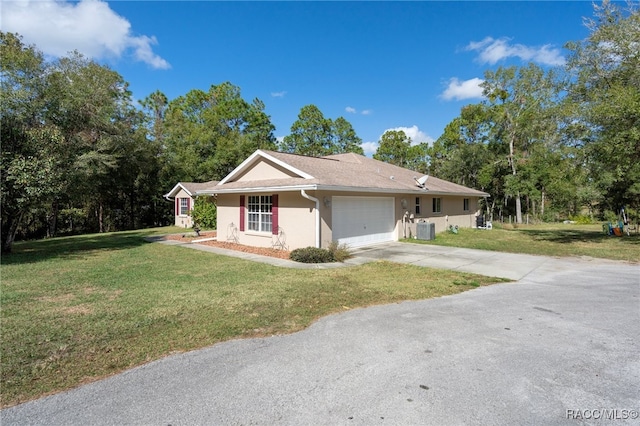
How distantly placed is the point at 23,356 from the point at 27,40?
20.3 m

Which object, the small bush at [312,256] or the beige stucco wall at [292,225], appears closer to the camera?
the small bush at [312,256]

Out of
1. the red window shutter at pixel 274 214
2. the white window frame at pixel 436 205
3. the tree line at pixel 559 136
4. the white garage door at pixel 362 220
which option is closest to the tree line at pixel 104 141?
the red window shutter at pixel 274 214

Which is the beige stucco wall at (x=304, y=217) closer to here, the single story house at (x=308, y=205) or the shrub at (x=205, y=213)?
the single story house at (x=308, y=205)

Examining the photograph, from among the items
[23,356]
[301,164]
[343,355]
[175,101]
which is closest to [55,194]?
[301,164]

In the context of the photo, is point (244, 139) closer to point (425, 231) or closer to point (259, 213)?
point (259, 213)

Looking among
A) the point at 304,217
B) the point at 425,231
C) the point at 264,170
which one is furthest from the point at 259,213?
the point at 425,231

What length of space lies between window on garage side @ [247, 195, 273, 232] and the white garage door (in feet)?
9.40

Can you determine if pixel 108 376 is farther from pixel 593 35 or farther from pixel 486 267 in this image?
pixel 593 35

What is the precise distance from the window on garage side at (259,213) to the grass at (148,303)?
3.18m

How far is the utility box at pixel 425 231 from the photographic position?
15.7m

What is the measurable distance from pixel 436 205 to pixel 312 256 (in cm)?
1183

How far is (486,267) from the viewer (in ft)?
31.2

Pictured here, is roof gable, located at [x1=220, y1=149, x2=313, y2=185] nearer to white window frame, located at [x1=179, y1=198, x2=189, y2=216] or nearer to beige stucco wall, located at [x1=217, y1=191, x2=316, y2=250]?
beige stucco wall, located at [x1=217, y1=191, x2=316, y2=250]

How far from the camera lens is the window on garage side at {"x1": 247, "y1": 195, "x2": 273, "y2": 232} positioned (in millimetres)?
13398
